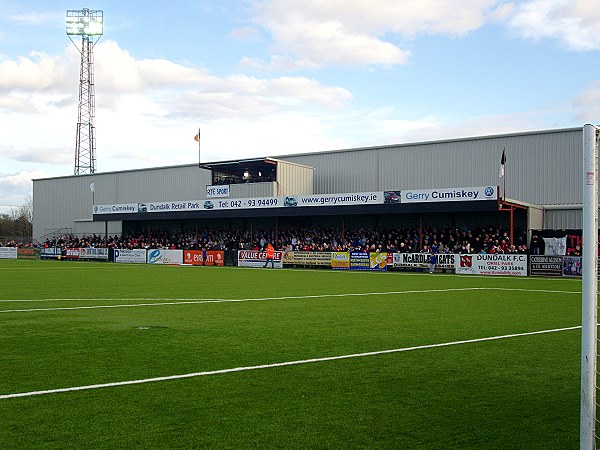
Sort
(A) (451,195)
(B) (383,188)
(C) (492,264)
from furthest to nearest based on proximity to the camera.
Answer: (B) (383,188), (A) (451,195), (C) (492,264)

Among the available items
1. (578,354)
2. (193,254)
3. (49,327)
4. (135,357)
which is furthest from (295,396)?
(193,254)

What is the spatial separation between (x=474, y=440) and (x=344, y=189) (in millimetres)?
46772

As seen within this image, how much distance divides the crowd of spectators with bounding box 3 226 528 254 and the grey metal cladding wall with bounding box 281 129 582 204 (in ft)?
12.4

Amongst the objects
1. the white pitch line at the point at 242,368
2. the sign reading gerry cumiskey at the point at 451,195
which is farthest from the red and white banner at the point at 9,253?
the white pitch line at the point at 242,368

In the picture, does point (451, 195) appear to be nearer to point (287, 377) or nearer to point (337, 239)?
point (337, 239)

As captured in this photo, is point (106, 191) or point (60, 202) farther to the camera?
point (60, 202)

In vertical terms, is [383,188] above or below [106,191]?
below

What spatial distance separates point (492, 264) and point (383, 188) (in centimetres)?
1594

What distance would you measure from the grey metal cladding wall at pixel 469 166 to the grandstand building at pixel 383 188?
69 mm

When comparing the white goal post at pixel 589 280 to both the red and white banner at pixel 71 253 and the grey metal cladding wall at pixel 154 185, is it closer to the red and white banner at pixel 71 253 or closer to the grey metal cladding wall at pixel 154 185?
the grey metal cladding wall at pixel 154 185

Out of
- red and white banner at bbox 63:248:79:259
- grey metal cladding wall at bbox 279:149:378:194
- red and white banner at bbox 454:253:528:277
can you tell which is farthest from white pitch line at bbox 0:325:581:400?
red and white banner at bbox 63:248:79:259

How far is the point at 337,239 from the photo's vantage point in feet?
159

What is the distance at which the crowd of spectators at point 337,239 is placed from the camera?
40.3m

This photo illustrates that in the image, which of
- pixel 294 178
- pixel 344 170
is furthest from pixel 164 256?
pixel 344 170
